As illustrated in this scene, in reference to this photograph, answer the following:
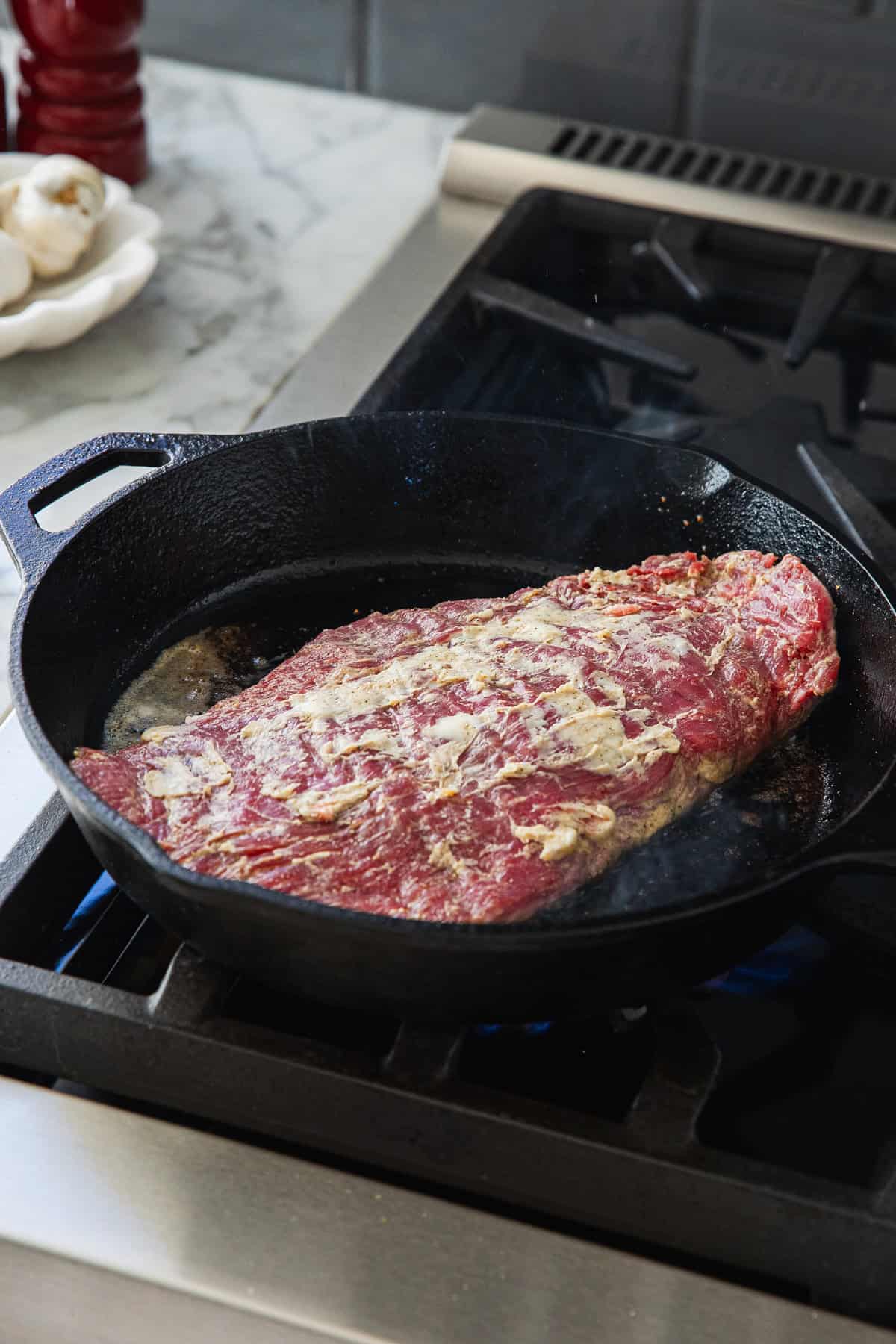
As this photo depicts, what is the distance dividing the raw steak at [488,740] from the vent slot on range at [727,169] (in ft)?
2.84

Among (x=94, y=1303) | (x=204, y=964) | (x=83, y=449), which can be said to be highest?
(x=83, y=449)

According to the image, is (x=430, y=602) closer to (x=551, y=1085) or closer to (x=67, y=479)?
(x=67, y=479)

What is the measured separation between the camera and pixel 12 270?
1.59 meters

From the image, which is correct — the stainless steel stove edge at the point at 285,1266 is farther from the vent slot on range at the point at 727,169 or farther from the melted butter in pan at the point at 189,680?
the vent slot on range at the point at 727,169

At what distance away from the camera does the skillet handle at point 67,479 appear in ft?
3.64

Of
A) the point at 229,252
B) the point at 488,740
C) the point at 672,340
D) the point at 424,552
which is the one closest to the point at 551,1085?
the point at 488,740

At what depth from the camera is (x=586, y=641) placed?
1.16 meters

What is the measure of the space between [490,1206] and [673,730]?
37 cm

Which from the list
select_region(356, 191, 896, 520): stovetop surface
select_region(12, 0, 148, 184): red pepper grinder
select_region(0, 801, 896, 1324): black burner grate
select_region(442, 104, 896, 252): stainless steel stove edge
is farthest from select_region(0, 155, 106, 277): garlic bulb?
select_region(0, 801, 896, 1324): black burner grate

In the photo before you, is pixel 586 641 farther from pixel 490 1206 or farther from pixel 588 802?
pixel 490 1206

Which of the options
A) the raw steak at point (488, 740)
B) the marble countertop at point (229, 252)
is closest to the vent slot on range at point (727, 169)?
the marble countertop at point (229, 252)

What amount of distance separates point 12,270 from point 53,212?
0.09m

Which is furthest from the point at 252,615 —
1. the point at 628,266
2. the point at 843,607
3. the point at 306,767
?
the point at 628,266

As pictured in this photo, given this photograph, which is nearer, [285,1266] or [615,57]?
[285,1266]
